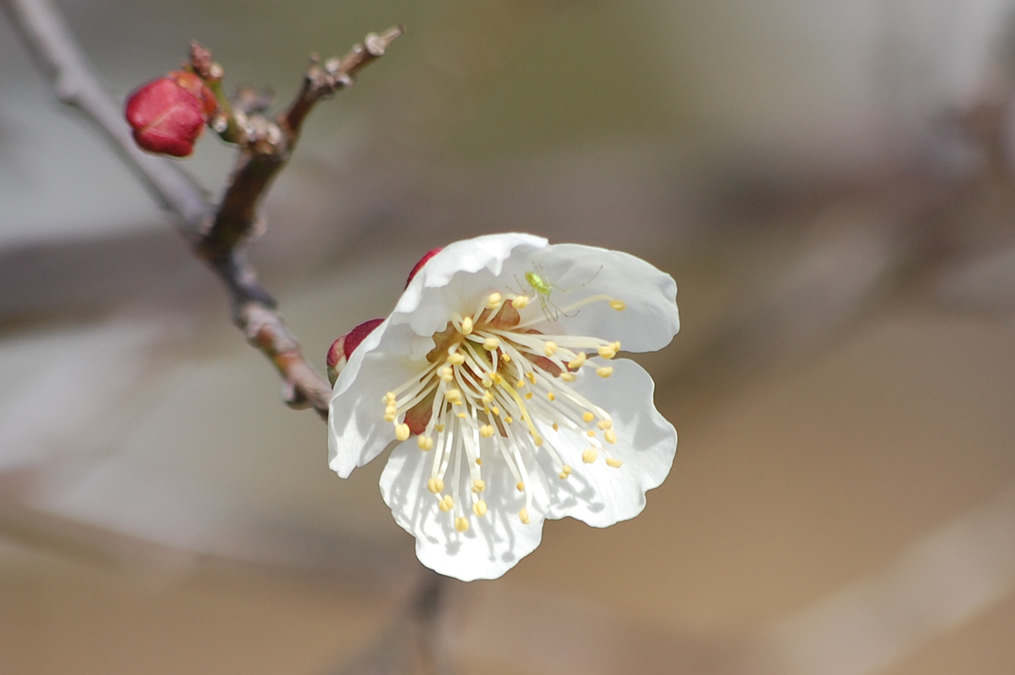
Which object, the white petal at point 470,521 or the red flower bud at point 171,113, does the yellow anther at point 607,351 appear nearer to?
the white petal at point 470,521

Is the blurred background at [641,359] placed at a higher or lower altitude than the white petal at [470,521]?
lower

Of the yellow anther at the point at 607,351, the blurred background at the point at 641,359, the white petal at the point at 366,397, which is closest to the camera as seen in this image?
the white petal at the point at 366,397

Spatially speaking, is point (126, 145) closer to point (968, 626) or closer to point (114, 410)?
point (114, 410)

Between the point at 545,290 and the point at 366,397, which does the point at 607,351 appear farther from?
the point at 366,397

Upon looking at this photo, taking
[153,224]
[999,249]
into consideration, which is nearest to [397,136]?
[153,224]

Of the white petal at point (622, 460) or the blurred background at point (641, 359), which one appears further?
the blurred background at point (641, 359)

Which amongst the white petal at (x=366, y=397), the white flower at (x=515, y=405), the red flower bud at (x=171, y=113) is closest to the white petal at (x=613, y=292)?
the white flower at (x=515, y=405)
